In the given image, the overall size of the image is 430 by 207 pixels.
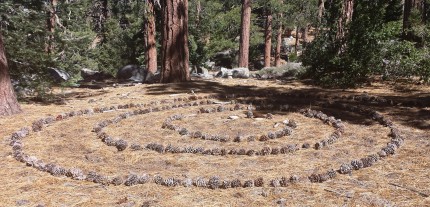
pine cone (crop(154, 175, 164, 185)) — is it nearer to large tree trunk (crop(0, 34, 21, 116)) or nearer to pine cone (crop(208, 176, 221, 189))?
pine cone (crop(208, 176, 221, 189))

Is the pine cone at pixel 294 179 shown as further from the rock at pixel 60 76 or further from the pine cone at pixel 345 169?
the rock at pixel 60 76

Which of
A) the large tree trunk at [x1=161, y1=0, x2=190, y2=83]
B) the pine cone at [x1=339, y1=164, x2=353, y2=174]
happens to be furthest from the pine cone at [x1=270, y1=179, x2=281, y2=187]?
the large tree trunk at [x1=161, y1=0, x2=190, y2=83]

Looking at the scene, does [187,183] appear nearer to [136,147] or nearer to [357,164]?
[136,147]

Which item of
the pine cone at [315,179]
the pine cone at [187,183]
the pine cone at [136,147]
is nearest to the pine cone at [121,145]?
the pine cone at [136,147]

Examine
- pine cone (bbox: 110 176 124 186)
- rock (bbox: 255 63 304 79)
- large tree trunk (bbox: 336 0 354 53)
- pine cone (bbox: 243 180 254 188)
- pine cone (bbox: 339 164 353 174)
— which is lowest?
pine cone (bbox: 110 176 124 186)

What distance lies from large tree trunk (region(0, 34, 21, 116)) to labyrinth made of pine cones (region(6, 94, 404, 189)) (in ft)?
3.26

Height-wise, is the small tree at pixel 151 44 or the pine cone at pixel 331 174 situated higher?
the small tree at pixel 151 44

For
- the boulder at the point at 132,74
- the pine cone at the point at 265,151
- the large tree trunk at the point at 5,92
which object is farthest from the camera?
the boulder at the point at 132,74

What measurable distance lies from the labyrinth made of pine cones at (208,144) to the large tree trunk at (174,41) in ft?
11.9

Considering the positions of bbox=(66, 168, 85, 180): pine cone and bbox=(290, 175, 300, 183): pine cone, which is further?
bbox=(66, 168, 85, 180): pine cone

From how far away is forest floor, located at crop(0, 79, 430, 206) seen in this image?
4.75 m

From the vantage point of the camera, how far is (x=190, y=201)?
4723mm

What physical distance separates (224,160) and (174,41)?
8.16 metres

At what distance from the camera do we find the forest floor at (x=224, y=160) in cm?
475
